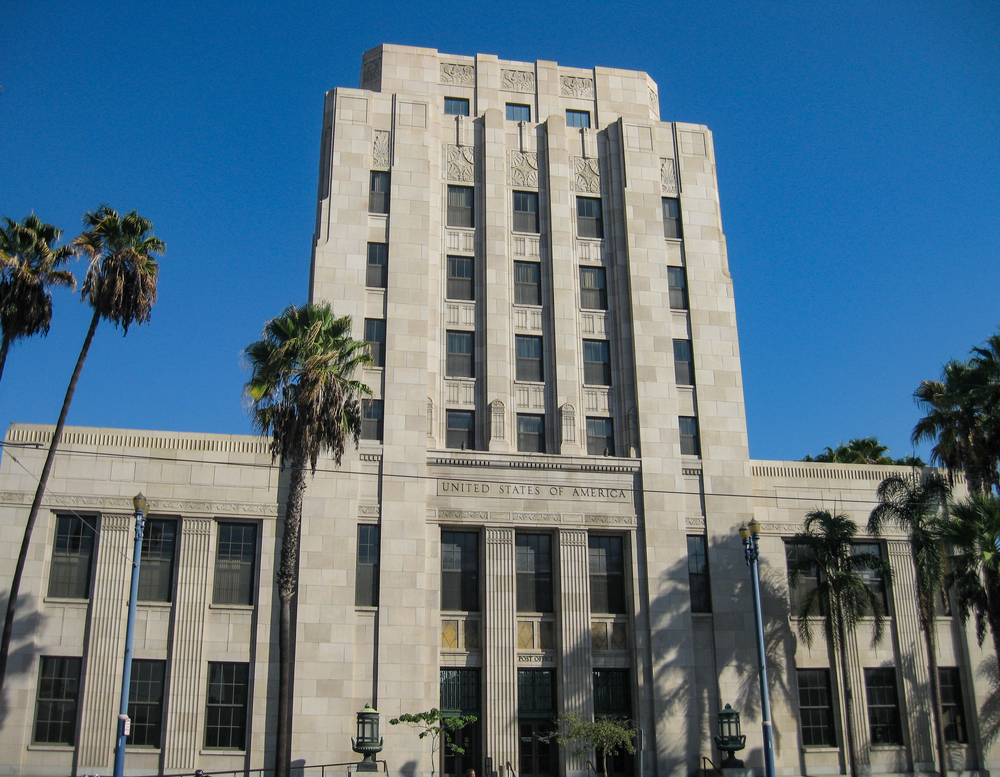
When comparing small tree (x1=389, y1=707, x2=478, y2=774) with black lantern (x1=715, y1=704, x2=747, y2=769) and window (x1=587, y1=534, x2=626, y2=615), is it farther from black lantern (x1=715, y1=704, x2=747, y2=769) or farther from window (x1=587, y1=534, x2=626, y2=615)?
black lantern (x1=715, y1=704, x2=747, y2=769)

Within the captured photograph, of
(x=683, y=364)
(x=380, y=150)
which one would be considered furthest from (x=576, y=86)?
(x=683, y=364)

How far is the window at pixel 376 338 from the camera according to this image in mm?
40125

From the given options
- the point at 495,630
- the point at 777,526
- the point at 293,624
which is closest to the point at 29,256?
the point at 293,624

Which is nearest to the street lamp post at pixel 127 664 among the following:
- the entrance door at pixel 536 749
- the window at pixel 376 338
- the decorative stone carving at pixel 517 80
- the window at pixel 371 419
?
the window at pixel 371 419

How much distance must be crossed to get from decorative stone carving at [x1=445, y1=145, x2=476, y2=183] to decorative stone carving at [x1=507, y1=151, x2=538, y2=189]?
5.72 ft

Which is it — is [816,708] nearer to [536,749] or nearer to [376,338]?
[536,749]

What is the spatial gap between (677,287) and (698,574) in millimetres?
13211

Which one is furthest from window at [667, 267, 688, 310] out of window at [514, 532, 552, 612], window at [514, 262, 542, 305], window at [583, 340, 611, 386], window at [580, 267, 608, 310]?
window at [514, 532, 552, 612]

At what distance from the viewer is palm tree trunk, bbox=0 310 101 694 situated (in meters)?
31.6

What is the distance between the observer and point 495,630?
37375 millimetres

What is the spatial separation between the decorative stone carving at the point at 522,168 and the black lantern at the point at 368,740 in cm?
2457

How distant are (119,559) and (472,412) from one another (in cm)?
1513

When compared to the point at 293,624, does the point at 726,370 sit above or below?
above

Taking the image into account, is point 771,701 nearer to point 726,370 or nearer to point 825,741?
point 825,741
